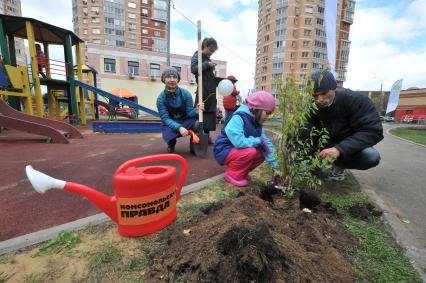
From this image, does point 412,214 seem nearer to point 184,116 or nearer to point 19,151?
point 184,116

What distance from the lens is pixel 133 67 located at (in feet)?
97.8

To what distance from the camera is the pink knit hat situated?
239 cm

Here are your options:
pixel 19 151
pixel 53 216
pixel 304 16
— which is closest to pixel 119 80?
pixel 19 151

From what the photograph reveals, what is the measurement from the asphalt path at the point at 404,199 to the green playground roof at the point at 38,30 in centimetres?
1020

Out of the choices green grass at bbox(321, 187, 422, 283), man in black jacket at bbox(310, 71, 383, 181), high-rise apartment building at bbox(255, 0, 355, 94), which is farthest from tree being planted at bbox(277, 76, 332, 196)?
high-rise apartment building at bbox(255, 0, 355, 94)

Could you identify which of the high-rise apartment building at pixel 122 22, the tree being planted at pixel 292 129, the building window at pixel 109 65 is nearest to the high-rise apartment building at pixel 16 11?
the high-rise apartment building at pixel 122 22

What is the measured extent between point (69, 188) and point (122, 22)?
6316 centimetres

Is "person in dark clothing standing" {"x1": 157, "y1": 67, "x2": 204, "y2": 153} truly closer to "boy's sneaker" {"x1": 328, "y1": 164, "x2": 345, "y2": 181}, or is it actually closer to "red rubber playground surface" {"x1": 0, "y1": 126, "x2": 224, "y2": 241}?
"red rubber playground surface" {"x1": 0, "y1": 126, "x2": 224, "y2": 241}

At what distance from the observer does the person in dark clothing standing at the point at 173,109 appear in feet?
12.0

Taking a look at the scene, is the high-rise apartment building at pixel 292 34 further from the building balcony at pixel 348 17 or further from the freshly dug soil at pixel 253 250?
the freshly dug soil at pixel 253 250

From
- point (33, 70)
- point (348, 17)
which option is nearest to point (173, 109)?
point (33, 70)

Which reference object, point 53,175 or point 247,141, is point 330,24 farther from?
point 53,175

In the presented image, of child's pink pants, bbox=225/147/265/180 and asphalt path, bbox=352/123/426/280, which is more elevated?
child's pink pants, bbox=225/147/265/180

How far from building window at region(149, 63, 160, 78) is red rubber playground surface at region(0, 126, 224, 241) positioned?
27.2m
